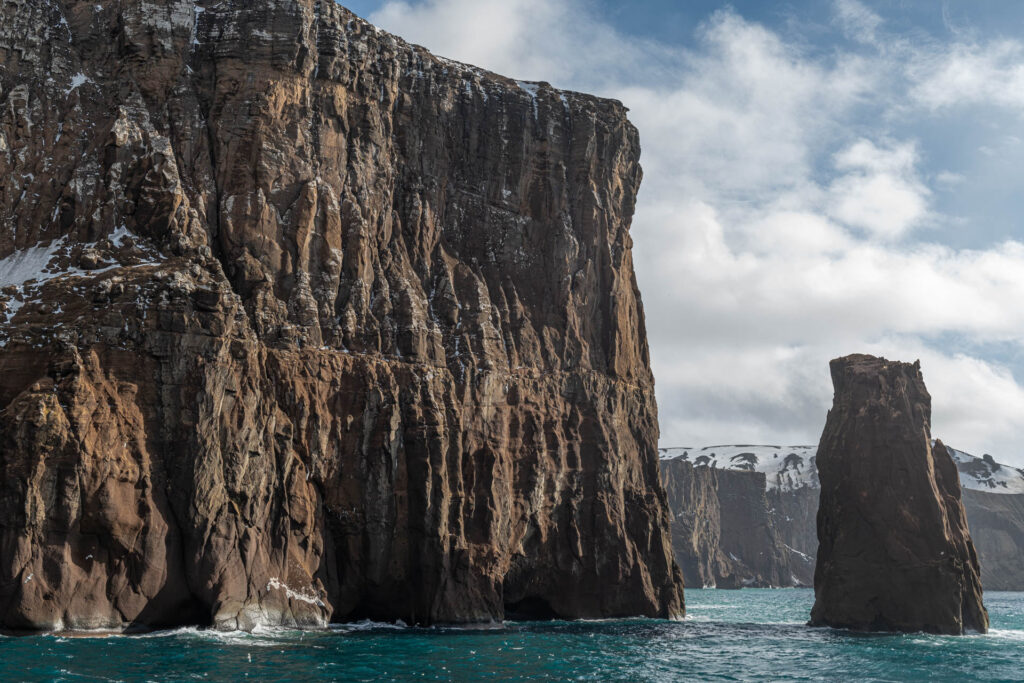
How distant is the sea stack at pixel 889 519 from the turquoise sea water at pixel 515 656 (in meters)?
4.09

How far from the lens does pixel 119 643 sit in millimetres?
51625

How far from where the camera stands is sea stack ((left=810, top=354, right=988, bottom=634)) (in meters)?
78.2

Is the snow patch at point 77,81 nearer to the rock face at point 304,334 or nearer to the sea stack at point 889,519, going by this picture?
the rock face at point 304,334

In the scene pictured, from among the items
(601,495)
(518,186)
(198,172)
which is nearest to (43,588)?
(198,172)

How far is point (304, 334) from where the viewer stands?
2874 inches

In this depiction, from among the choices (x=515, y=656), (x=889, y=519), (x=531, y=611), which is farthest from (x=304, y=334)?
(x=889, y=519)

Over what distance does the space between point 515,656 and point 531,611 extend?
2947 cm

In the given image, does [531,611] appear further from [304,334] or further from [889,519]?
[304,334]

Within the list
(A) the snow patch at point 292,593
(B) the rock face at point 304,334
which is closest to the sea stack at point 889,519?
(B) the rock face at point 304,334

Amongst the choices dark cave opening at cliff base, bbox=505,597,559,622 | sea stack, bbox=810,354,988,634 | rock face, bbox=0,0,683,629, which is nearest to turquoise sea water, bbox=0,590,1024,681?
sea stack, bbox=810,354,988,634

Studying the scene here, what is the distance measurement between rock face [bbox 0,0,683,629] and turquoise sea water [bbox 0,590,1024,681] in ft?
17.4

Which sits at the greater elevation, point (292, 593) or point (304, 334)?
point (304, 334)

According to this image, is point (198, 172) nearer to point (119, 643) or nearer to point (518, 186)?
point (518, 186)

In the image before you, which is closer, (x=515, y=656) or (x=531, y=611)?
(x=515, y=656)
